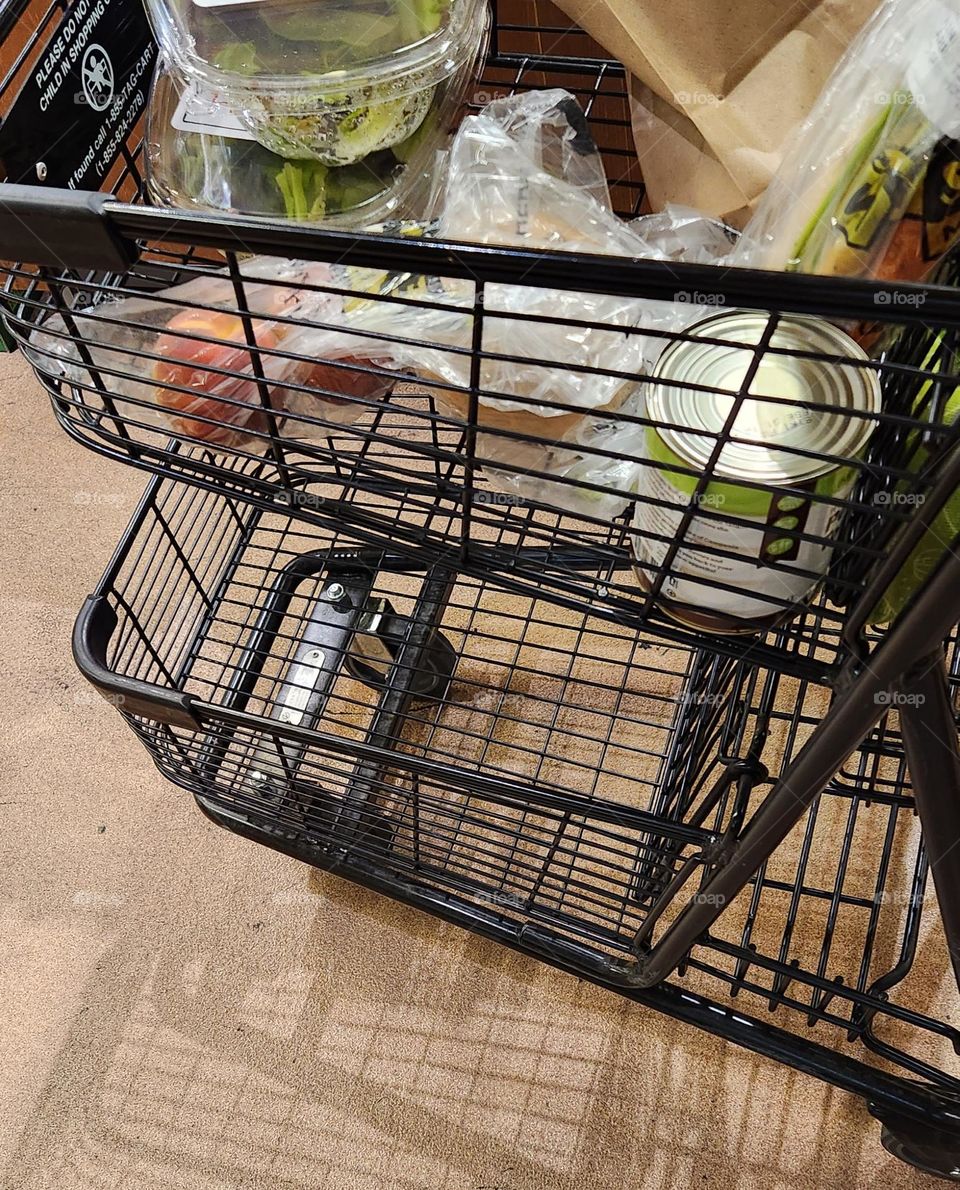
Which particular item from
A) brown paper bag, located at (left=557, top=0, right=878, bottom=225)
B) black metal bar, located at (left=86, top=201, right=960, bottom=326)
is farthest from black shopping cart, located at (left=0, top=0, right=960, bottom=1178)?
brown paper bag, located at (left=557, top=0, right=878, bottom=225)

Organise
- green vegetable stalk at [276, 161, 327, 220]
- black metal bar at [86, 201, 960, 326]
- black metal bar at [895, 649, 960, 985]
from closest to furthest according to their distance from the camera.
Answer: black metal bar at [86, 201, 960, 326] → black metal bar at [895, 649, 960, 985] → green vegetable stalk at [276, 161, 327, 220]

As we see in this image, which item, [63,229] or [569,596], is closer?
[63,229]

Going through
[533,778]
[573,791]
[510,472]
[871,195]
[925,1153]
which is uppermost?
[871,195]

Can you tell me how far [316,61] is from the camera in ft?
1.70

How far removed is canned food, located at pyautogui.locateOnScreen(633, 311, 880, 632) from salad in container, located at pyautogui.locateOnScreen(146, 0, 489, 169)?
0.23m

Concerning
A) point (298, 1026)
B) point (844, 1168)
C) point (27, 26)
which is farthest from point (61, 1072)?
point (27, 26)

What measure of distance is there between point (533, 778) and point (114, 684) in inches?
13.7

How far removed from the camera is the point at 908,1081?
789 mm

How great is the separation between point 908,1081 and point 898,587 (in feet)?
1.77

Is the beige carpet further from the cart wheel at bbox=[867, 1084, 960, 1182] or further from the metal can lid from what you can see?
the metal can lid

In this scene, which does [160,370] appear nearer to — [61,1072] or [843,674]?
[843,674]

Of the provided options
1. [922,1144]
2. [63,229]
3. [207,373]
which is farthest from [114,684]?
[922,1144]

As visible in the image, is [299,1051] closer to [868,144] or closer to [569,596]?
[569,596]

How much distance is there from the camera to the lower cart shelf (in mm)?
732
